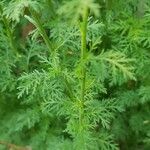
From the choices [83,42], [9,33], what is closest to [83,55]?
[83,42]

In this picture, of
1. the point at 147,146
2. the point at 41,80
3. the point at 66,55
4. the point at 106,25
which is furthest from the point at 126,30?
the point at 147,146

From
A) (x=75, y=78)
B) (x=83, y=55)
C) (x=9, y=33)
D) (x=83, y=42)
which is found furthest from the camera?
(x=9, y=33)

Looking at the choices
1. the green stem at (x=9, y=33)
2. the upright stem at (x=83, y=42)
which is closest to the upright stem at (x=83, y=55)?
the upright stem at (x=83, y=42)

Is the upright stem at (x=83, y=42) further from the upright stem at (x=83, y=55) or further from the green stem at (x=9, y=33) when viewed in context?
the green stem at (x=9, y=33)

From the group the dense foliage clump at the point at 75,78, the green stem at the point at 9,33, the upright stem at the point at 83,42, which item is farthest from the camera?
the green stem at the point at 9,33

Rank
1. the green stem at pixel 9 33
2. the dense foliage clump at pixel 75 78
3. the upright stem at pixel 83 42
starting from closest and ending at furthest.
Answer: the upright stem at pixel 83 42 → the dense foliage clump at pixel 75 78 → the green stem at pixel 9 33

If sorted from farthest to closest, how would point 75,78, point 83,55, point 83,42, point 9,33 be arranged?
point 9,33, point 75,78, point 83,55, point 83,42

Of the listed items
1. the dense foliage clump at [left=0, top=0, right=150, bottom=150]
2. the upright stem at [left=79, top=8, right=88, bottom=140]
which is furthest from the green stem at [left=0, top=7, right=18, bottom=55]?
the upright stem at [left=79, top=8, right=88, bottom=140]

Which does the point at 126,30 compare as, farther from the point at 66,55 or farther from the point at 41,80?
the point at 41,80

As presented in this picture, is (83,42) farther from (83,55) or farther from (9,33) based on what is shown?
(9,33)

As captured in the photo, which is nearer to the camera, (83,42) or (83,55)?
(83,42)
